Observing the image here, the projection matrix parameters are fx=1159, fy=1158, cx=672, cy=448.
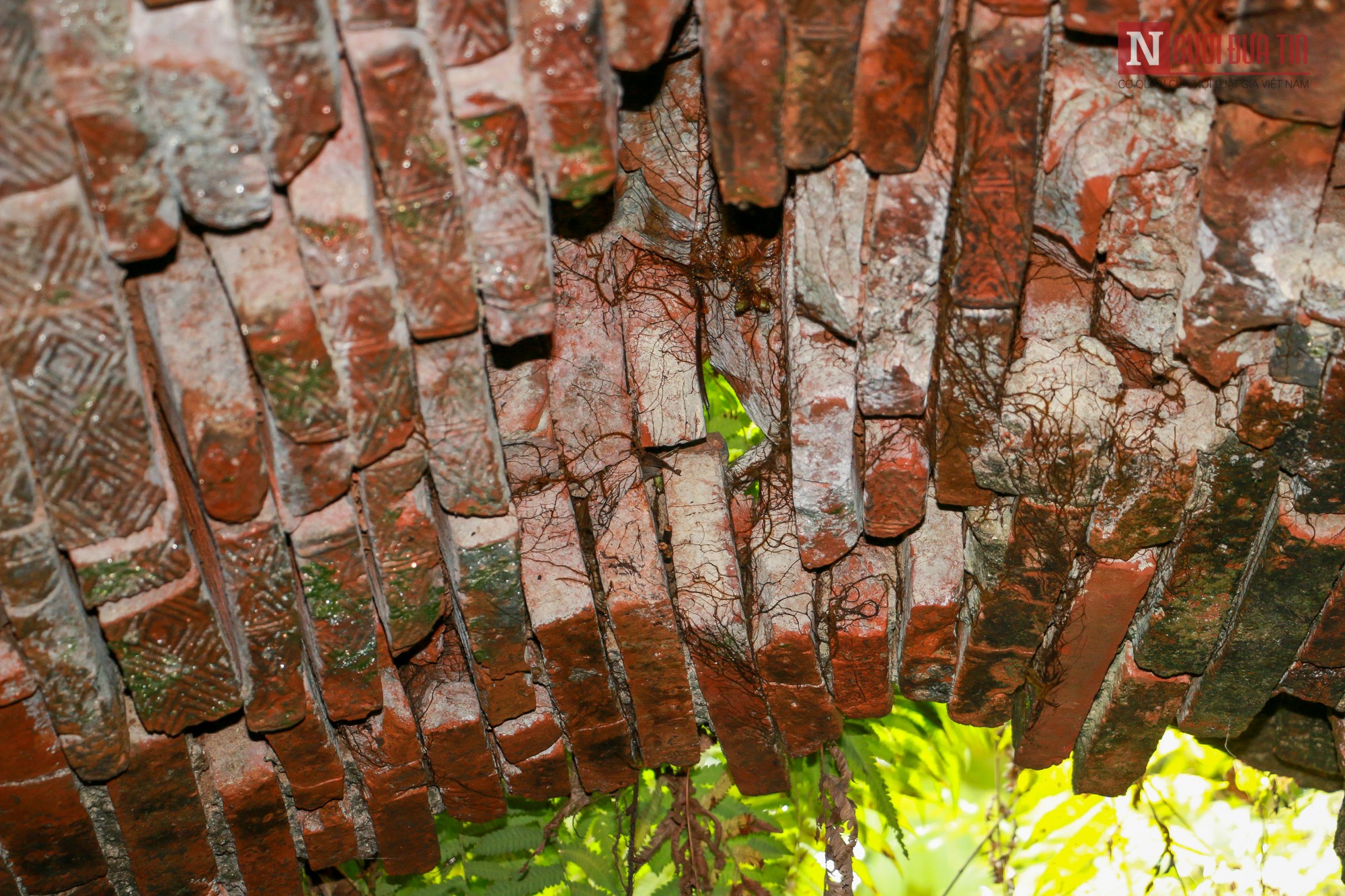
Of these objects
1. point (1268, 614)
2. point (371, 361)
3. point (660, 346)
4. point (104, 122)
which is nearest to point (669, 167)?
point (660, 346)

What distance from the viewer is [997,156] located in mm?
1796

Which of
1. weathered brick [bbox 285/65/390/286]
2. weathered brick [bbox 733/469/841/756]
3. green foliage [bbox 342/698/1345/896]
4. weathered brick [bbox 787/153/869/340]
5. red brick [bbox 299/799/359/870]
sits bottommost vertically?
green foliage [bbox 342/698/1345/896]

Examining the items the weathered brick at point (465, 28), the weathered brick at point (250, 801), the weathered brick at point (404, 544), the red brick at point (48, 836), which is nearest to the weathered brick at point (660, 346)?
the weathered brick at point (404, 544)

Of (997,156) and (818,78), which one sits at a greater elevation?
(818,78)

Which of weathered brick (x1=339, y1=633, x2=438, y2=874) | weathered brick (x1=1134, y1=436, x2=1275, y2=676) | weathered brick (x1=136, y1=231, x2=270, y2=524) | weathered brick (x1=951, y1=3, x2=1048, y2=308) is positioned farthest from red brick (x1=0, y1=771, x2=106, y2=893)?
weathered brick (x1=1134, y1=436, x2=1275, y2=676)

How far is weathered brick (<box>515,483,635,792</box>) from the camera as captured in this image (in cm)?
217

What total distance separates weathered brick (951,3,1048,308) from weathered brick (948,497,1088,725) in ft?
1.53

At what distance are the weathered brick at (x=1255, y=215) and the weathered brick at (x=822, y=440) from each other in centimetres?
58

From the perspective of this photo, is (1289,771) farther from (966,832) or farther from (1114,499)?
(1114,499)

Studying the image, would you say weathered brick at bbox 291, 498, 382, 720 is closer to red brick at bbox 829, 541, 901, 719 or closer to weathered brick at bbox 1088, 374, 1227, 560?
red brick at bbox 829, 541, 901, 719

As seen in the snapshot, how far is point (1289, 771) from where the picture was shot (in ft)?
10.8

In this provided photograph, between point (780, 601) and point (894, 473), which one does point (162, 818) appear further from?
point (894, 473)

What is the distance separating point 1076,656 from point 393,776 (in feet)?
4.62

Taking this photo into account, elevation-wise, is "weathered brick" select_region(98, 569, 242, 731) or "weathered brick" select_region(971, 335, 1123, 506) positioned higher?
"weathered brick" select_region(971, 335, 1123, 506)
